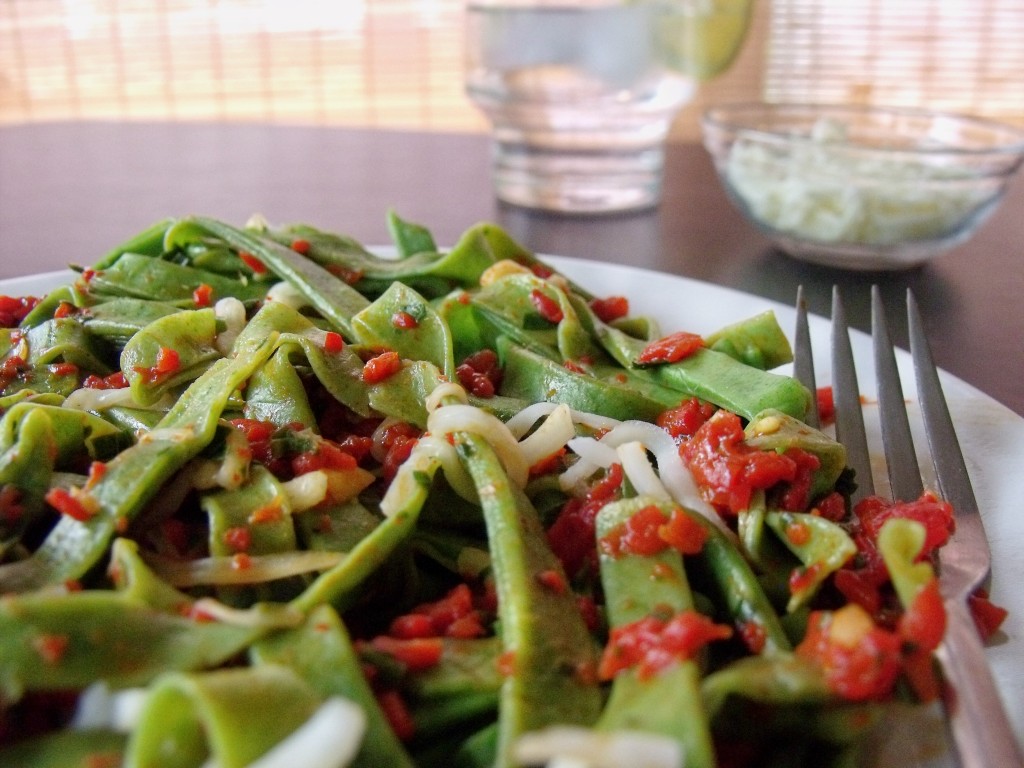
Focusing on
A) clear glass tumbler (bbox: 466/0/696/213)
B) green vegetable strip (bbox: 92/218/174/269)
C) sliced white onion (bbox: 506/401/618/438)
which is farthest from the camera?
clear glass tumbler (bbox: 466/0/696/213)

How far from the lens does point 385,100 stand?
12.2 meters

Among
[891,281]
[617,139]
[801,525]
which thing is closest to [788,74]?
[617,139]

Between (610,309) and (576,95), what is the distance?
7.67ft

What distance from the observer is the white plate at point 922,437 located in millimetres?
1547

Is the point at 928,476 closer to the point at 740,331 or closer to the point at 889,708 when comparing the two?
the point at 740,331

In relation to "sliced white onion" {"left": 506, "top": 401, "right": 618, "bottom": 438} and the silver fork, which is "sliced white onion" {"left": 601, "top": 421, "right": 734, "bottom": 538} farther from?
the silver fork

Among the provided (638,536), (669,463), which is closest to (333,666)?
(638,536)

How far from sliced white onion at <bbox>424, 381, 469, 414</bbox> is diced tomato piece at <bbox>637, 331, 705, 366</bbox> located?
65 centimetres

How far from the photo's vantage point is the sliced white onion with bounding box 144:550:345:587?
172 centimetres

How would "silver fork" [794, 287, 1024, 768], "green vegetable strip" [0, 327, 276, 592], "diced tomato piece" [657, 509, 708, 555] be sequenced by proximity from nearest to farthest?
"silver fork" [794, 287, 1024, 768] < "green vegetable strip" [0, 327, 276, 592] < "diced tomato piece" [657, 509, 708, 555]

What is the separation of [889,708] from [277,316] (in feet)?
6.05

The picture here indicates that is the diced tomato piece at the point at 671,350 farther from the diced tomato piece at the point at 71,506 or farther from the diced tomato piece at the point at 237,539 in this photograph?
the diced tomato piece at the point at 71,506

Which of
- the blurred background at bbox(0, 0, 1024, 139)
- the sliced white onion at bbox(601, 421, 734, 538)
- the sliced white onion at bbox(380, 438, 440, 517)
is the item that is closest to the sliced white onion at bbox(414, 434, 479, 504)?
the sliced white onion at bbox(380, 438, 440, 517)

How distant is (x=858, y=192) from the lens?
13.0 ft
